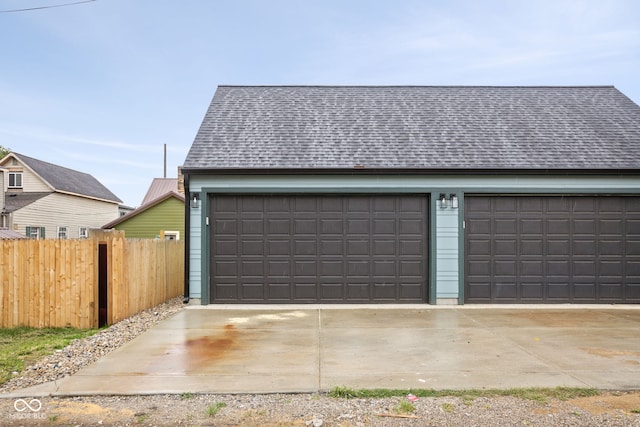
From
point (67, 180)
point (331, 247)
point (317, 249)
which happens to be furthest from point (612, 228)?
point (67, 180)

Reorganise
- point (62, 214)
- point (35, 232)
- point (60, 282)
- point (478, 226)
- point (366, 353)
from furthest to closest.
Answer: point (62, 214)
point (35, 232)
point (478, 226)
point (60, 282)
point (366, 353)

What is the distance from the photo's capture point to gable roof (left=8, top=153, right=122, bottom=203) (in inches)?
1035

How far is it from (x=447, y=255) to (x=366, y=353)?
468 centimetres

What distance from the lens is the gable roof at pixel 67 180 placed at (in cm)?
2630

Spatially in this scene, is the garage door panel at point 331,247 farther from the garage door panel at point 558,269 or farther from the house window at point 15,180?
the house window at point 15,180

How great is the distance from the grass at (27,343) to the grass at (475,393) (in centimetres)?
361

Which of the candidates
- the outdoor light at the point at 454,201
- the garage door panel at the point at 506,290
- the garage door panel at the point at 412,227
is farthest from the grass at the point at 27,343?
the garage door panel at the point at 506,290

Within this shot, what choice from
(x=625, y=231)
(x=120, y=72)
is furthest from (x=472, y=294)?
(x=120, y=72)

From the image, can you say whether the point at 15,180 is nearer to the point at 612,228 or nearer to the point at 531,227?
the point at 531,227

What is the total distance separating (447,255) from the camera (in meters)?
9.59

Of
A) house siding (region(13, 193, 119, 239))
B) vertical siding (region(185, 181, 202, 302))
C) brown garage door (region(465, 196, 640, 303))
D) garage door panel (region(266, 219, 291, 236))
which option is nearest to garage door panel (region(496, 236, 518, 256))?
brown garage door (region(465, 196, 640, 303))

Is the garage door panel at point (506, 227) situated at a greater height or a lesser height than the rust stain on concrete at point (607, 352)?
greater

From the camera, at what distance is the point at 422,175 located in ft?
31.7

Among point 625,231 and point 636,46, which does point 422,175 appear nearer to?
Answer: point 625,231
